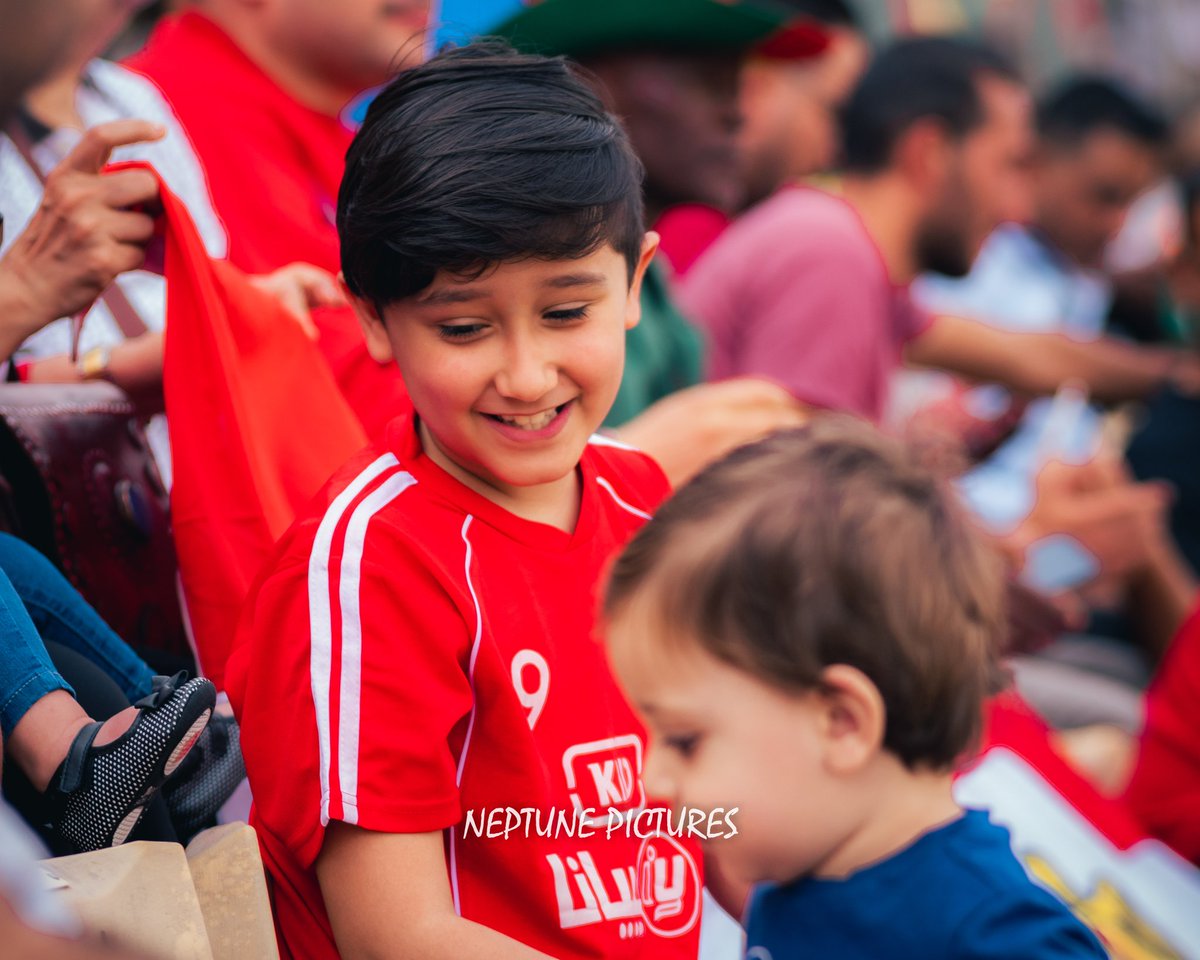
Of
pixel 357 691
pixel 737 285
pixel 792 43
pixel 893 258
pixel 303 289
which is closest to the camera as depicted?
pixel 357 691

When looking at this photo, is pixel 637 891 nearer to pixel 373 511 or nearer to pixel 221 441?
pixel 373 511

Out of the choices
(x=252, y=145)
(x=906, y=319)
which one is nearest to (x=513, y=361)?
(x=252, y=145)

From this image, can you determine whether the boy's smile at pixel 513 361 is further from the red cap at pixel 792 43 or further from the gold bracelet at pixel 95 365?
the red cap at pixel 792 43

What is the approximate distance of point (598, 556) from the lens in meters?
1.55

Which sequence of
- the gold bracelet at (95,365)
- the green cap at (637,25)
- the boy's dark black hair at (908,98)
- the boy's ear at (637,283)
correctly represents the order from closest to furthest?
1. the boy's ear at (637,283)
2. the gold bracelet at (95,365)
3. the green cap at (637,25)
4. the boy's dark black hair at (908,98)

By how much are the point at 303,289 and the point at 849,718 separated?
1.09m

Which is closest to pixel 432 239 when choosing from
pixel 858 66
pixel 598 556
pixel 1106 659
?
pixel 598 556

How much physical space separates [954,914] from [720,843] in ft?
0.65

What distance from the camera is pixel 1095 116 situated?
249 inches

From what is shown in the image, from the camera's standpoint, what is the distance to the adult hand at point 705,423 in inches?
81.2

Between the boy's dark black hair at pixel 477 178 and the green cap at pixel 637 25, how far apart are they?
1.70 metres

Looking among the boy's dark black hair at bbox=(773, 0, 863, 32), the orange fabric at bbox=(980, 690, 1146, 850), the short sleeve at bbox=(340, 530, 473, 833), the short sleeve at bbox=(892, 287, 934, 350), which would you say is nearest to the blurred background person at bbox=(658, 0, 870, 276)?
the boy's dark black hair at bbox=(773, 0, 863, 32)

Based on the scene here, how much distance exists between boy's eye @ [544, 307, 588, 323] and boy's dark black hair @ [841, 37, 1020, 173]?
116 inches

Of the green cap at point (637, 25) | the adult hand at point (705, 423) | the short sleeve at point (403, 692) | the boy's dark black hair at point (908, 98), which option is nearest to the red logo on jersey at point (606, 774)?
the short sleeve at point (403, 692)
